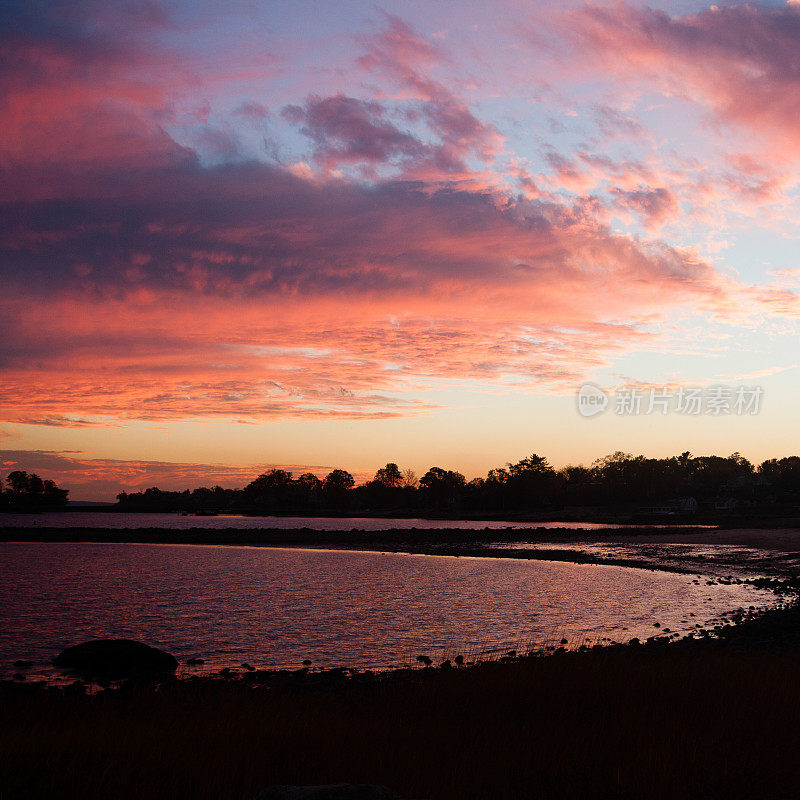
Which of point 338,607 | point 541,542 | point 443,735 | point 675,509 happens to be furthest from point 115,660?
point 675,509

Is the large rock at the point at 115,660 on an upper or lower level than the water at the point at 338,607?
upper

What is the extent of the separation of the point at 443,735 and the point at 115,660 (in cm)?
1392

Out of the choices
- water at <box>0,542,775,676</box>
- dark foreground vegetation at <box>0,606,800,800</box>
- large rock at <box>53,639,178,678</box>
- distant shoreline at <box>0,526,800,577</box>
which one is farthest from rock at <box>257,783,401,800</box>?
distant shoreline at <box>0,526,800,577</box>

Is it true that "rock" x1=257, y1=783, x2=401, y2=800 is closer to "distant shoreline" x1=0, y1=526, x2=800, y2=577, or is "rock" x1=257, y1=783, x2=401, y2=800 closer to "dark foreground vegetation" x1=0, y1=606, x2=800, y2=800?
"dark foreground vegetation" x1=0, y1=606, x2=800, y2=800

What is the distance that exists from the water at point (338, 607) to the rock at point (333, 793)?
57.1 feet

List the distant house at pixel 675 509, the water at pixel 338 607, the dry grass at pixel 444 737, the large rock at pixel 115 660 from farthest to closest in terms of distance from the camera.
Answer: the distant house at pixel 675 509, the water at pixel 338 607, the large rock at pixel 115 660, the dry grass at pixel 444 737

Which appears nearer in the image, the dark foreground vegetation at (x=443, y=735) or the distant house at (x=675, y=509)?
the dark foreground vegetation at (x=443, y=735)

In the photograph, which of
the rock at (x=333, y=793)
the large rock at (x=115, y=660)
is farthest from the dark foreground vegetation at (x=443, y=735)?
the large rock at (x=115, y=660)

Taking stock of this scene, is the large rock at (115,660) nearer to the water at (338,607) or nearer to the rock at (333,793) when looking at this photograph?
the water at (338,607)

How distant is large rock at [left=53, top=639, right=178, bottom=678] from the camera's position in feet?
70.9

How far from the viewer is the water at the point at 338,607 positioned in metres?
27.2

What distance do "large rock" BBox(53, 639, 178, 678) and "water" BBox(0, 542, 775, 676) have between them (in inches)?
46.6

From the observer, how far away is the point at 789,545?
74875mm

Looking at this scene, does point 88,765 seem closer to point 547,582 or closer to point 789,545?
point 547,582
